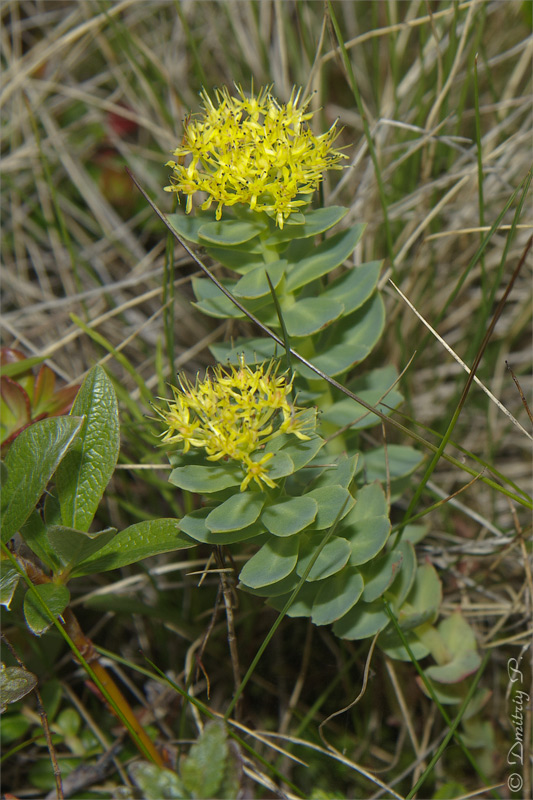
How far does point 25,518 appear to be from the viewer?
3.63 feet

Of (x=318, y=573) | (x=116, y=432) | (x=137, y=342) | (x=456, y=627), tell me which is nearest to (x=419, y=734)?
(x=456, y=627)

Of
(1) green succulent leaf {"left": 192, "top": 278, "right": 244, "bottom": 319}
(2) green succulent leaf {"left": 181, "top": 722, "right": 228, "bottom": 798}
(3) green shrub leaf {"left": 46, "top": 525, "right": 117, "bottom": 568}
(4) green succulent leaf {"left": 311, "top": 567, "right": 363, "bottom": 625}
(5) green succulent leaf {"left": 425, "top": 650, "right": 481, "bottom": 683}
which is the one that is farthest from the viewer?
(5) green succulent leaf {"left": 425, "top": 650, "right": 481, "bottom": 683}

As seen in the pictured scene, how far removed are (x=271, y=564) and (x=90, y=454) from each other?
1.25 ft

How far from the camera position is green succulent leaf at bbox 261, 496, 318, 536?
1.04 meters

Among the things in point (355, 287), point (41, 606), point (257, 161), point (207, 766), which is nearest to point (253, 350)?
point (355, 287)

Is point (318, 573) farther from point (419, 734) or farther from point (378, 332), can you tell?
point (419, 734)

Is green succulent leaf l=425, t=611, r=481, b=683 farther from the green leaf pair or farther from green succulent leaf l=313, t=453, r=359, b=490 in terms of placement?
the green leaf pair

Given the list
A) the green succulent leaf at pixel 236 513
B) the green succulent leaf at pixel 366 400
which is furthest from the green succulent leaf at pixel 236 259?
the green succulent leaf at pixel 236 513

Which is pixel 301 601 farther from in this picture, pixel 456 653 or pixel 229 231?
pixel 229 231

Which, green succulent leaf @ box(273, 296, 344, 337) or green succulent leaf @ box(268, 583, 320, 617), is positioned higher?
green succulent leaf @ box(273, 296, 344, 337)

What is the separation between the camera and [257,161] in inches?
45.0

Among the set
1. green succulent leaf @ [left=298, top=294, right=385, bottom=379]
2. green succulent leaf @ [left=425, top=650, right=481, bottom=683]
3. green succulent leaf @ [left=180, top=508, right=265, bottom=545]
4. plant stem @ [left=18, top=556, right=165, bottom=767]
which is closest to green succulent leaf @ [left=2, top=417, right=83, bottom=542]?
plant stem @ [left=18, top=556, right=165, bottom=767]

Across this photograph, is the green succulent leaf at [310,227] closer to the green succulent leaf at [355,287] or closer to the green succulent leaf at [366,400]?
the green succulent leaf at [355,287]

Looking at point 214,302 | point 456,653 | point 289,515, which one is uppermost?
point 214,302
